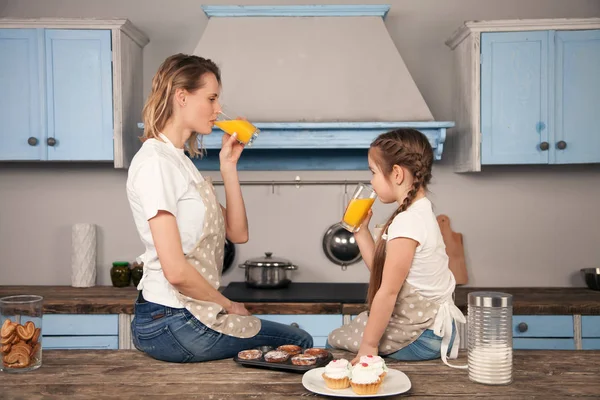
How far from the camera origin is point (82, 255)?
12.7 feet

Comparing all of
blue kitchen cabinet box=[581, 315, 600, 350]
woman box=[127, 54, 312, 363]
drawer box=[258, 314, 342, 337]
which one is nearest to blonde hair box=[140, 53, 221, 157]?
woman box=[127, 54, 312, 363]

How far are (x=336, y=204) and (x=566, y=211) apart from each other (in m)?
1.29

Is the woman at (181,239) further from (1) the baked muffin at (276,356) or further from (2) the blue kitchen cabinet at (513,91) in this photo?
(2) the blue kitchen cabinet at (513,91)

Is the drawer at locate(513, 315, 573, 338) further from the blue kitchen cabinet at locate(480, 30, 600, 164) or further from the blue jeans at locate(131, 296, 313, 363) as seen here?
the blue jeans at locate(131, 296, 313, 363)

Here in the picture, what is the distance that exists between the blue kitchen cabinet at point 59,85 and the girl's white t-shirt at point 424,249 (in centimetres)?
205

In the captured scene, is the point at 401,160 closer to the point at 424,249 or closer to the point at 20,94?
the point at 424,249

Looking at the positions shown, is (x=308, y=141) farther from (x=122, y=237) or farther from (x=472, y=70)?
(x=122, y=237)

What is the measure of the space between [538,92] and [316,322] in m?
1.60

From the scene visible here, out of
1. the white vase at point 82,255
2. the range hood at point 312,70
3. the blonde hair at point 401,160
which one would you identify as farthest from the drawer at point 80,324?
the blonde hair at point 401,160

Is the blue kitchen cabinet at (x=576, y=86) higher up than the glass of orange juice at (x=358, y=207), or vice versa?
the blue kitchen cabinet at (x=576, y=86)

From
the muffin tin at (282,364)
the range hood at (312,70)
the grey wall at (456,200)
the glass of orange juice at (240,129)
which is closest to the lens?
the muffin tin at (282,364)

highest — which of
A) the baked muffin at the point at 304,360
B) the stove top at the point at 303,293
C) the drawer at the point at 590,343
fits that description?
the baked muffin at the point at 304,360

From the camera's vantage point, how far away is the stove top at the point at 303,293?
134 inches

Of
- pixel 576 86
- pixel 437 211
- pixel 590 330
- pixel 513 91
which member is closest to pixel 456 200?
pixel 437 211
